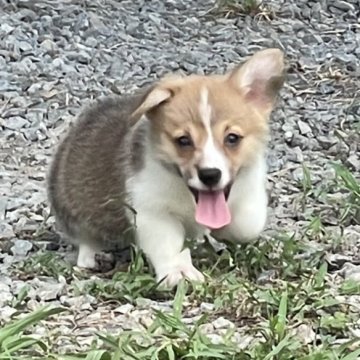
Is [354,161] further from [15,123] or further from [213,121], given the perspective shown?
[15,123]

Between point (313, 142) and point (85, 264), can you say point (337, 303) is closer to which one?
point (85, 264)

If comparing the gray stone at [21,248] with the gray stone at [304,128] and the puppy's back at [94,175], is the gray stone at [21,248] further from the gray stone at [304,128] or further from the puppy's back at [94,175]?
the gray stone at [304,128]

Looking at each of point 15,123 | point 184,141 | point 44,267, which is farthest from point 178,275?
point 15,123

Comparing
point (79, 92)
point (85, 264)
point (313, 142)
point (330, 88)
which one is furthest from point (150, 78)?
point (85, 264)

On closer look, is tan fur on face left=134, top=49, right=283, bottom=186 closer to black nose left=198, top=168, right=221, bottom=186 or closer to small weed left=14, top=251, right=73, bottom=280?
black nose left=198, top=168, right=221, bottom=186

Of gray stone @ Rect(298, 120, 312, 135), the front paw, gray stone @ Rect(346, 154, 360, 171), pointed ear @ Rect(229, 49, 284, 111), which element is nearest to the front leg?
the front paw
